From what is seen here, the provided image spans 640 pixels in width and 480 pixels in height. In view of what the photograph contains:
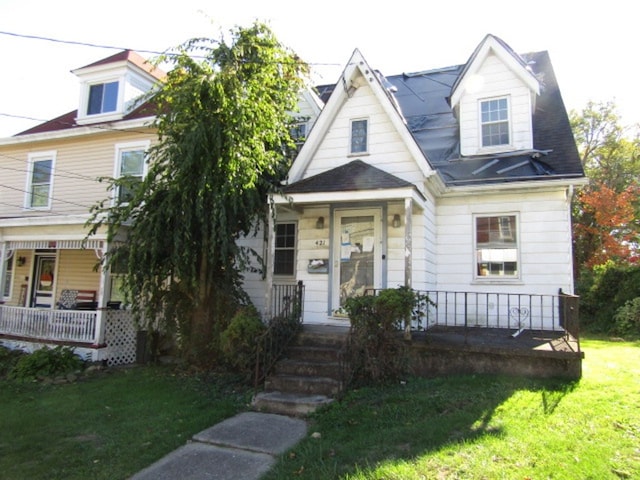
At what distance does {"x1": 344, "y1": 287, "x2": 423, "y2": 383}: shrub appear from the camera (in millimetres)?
6449

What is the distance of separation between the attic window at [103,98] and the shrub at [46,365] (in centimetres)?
835

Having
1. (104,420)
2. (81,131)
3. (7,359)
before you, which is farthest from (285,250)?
(81,131)

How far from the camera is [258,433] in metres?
5.20

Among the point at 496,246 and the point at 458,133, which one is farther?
the point at 458,133

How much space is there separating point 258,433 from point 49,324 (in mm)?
8113

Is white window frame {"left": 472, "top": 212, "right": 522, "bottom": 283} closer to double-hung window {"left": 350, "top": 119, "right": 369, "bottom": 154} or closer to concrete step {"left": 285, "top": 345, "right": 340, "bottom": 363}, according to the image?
double-hung window {"left": 350, "top": 119, "right": 369, "bottom": 154}

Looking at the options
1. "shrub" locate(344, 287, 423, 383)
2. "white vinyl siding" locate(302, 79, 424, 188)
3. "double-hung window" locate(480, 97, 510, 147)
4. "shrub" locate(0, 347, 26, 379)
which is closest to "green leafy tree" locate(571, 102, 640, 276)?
"double-hung window" locate(480, 97, 510, 147)

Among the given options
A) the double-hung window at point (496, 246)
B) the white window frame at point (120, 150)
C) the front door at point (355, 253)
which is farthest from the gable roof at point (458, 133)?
the white window frame at point (120, 150)

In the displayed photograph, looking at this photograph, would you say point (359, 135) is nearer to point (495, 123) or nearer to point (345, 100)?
point (345, 100)

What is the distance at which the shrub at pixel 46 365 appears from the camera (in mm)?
8781

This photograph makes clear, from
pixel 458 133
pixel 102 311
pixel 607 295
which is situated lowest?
pixel 102 311

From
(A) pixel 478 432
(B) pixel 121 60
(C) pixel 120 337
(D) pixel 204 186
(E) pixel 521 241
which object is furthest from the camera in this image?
(B) pixel 121 60

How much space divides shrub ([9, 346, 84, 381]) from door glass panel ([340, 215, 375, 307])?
20.2 feet

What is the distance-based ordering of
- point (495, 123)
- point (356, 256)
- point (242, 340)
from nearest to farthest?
point (242, 340) < point (356, 256) < point (495, 123)
